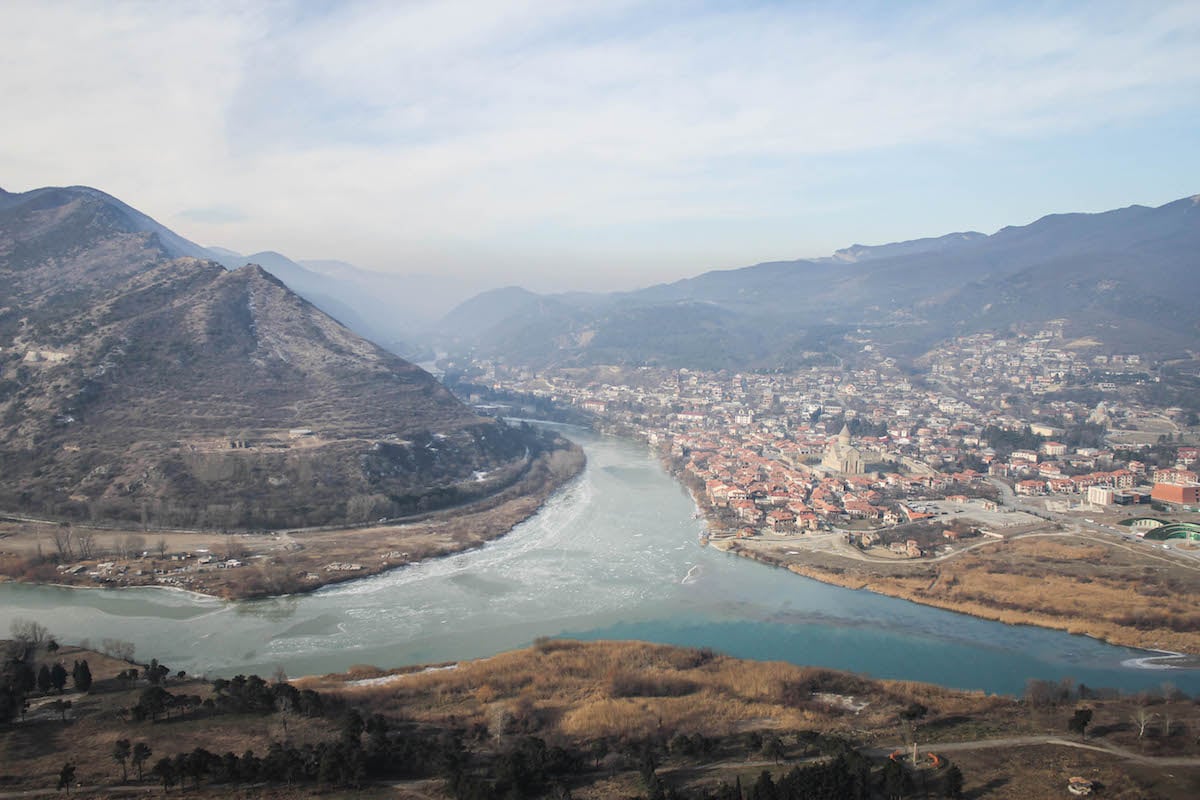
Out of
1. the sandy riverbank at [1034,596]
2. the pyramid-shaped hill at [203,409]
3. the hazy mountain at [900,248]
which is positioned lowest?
the sandy riverbank at [1034,596]

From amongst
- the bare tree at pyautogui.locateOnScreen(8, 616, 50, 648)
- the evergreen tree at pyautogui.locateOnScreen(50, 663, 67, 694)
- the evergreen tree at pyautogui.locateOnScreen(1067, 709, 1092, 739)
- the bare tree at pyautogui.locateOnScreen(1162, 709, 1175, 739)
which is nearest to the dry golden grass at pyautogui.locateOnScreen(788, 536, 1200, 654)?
the bare tree at pyautogui.locateOnScreen(1162, 709, 1175, 739)

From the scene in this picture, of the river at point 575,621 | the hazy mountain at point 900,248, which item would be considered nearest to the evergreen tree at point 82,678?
the river at point 575,621

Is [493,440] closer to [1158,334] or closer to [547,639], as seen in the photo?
[547,639]

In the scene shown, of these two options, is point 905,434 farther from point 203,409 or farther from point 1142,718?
point 203,409

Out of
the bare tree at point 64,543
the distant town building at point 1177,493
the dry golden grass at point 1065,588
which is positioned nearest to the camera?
the dry golden grass at point 1065,588

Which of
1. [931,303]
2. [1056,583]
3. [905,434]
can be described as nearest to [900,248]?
[931,303]

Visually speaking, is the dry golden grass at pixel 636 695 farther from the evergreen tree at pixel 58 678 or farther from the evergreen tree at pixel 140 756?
the evergreen tree at pixel 58 678

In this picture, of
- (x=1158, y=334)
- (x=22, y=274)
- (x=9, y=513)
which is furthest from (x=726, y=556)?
(x=1158, y=334)
